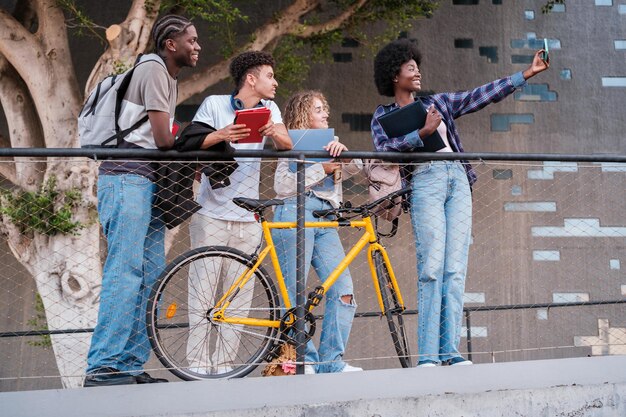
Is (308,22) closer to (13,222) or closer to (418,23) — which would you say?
(418,23)

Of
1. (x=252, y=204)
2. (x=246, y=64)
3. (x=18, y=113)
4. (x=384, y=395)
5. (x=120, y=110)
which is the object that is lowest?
(x=384, y=395)

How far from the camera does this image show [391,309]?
4.57 metres

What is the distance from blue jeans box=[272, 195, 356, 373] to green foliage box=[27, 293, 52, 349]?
3731mm

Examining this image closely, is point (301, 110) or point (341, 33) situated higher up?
point (341, 33)

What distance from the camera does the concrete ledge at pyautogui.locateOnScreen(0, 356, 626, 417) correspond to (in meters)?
3.81

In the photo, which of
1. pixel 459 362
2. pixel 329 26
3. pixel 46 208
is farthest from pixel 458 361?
pixel 329 26

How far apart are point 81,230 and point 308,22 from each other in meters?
2.56

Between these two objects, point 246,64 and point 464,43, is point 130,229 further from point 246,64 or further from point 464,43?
point 464,43

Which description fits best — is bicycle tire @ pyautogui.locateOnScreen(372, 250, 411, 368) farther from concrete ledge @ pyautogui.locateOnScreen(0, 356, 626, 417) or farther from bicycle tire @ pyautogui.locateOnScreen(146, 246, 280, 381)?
bicycle tire @ pyautogui.locateOnScreen(146, 246, 280, 381)

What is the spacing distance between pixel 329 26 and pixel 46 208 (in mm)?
2752

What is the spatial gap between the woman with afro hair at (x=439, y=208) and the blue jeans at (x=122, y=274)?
1.22 metres

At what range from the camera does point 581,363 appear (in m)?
4.39

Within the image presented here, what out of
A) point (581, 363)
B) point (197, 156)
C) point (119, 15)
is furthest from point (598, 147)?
point (197, 156)

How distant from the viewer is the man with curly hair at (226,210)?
4266 mm
